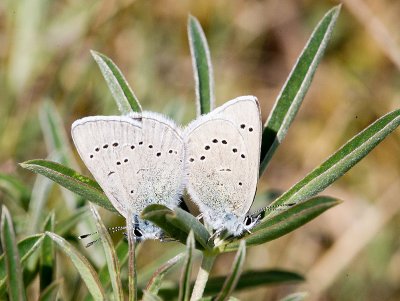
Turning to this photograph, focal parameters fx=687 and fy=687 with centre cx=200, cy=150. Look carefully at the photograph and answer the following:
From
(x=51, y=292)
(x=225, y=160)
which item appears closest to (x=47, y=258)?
(x=51, y=292)

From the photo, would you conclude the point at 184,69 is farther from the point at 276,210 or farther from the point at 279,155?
the point at 276,210

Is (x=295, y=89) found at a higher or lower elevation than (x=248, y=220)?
higher

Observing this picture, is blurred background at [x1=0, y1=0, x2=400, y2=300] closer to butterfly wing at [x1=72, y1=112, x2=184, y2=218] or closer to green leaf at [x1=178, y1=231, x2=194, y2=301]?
butterfly wing at [x1=72, y1=112, x2=184, y2=218]

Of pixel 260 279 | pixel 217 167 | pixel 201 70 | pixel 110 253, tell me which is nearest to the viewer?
pixel 110 253

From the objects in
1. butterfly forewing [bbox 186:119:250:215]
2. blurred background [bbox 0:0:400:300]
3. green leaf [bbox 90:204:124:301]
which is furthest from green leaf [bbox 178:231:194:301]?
blurred background [bbox 0:0:400:300]

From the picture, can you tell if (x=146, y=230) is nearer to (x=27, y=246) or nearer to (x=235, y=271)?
(x=27, y=246)

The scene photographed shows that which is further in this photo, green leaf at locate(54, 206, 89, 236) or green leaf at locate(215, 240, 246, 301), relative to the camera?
green leaf at locate(54, 206, 89, 236)

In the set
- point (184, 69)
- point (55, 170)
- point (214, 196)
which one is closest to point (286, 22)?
point (184, 69)
